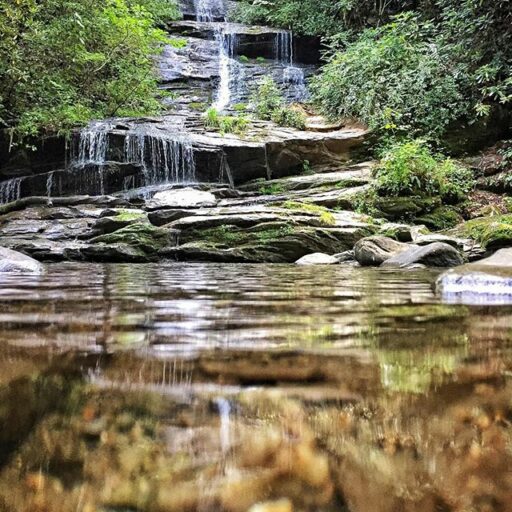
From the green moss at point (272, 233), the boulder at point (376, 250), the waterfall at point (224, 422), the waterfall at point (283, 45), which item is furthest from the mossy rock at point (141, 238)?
the waterfall at point (283, 45)

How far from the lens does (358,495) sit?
61 centimetres

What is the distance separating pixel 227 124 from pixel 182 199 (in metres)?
→ 4.07

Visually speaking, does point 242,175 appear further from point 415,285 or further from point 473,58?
point 415,285

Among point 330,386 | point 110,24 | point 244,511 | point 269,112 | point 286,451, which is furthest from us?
point 269,112

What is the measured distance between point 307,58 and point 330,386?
810 inches

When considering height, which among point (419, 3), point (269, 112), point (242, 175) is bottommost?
point (242, 175)

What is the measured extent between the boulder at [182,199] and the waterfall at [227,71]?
6784mm

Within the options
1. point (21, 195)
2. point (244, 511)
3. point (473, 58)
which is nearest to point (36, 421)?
point (244, 511)

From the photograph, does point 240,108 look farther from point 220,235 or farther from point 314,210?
point 220,235

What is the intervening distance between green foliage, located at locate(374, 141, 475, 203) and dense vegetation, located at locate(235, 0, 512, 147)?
1.81 metres

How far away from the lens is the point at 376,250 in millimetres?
6082

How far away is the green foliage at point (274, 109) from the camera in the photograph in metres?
13.1

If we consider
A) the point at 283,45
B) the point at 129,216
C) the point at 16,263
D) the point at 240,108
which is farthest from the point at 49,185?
the point at 283,45

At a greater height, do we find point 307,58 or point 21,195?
point 307,58
